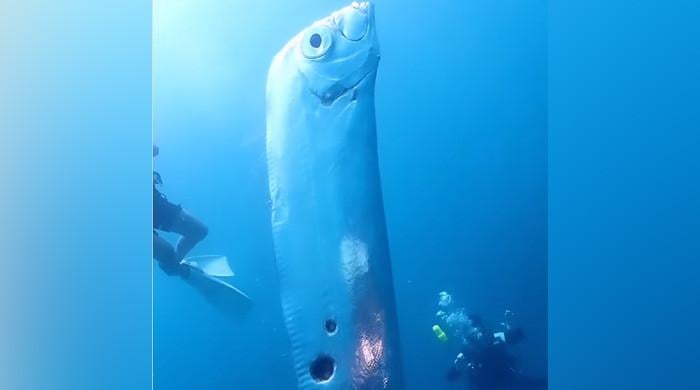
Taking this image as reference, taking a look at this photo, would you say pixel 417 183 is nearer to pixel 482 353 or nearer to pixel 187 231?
pixel 482 353

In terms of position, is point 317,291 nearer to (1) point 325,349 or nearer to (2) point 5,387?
(1) point 325,349

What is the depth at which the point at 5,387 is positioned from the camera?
1.42m

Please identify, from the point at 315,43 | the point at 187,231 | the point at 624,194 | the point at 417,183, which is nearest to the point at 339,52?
the point at 315,43

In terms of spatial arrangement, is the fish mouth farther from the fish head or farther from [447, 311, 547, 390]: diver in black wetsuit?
[447, 311, 547, 390]: diver in black wetsuit

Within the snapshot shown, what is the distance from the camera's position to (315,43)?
1.30 m

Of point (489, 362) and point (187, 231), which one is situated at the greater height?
point (187, 231)

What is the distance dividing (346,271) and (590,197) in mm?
501

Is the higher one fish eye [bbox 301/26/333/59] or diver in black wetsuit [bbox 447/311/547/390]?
fish eye [bbox 301/26/333/59]

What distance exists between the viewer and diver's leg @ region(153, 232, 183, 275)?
1319mm

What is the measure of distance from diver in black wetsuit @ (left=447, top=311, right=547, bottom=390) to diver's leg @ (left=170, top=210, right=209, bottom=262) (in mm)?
561

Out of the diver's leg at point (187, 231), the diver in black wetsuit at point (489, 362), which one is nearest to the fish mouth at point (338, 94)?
the diver's leg at point (187, 231)

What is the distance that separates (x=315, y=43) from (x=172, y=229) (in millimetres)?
479

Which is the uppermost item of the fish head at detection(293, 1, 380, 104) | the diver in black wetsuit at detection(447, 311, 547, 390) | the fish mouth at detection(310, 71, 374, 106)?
the fish head at detection(293, 1, 380, 104)

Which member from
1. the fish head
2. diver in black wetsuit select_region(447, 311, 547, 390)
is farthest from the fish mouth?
diver in black wetsuit select_region(447, 311, 547, 390)
